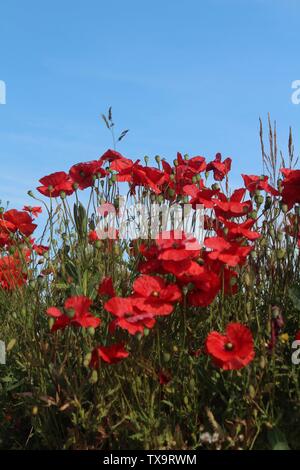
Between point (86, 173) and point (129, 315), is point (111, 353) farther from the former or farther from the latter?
point (86, 173)

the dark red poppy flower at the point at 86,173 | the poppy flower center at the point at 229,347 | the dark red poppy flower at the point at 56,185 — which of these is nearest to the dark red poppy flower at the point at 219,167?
the dark red poppy flower at the point at 86,173

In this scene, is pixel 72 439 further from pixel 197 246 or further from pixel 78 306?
pixel 197 246

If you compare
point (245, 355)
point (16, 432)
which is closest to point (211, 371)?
point (245, 355)

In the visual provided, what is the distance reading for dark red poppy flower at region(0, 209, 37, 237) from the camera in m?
3.79

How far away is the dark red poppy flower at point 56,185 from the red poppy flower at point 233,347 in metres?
1.26

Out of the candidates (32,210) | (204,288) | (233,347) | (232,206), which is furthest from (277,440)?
(32,210)

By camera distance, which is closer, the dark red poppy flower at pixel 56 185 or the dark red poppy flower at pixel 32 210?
the dark red poppy flower at pixel 56 185

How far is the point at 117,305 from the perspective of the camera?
2287 millimetres

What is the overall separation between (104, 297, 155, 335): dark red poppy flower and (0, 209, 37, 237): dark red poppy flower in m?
1.62

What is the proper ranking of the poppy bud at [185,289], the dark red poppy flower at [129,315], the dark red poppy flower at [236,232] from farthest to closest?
the dark red poppy flower at [236,232] < the poppy bud at [185,289] < the dark red poppy flower at [129,315]

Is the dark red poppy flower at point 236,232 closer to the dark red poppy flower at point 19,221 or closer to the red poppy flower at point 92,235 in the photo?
the red poppy flower at point 92,235

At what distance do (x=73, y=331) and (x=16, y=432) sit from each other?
20.7 inches

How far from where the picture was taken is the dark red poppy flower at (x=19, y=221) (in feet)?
12.4

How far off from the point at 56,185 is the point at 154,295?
3.84 feet
